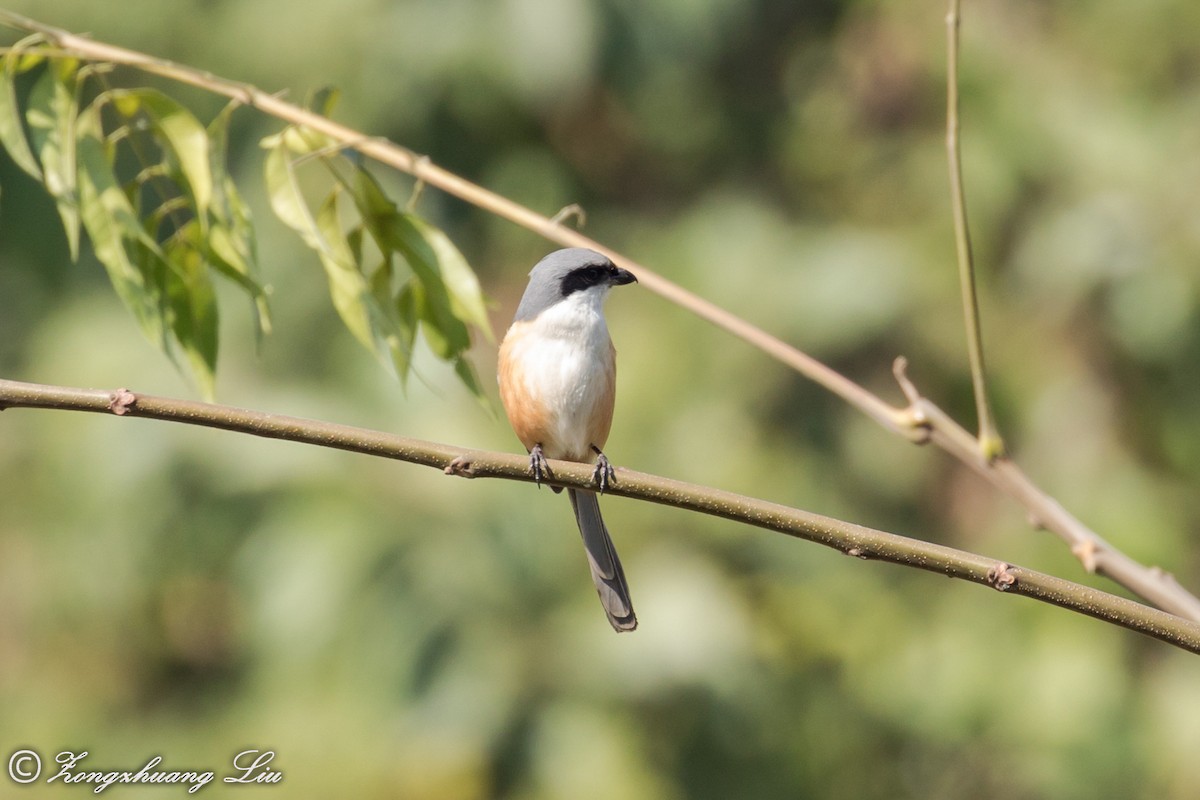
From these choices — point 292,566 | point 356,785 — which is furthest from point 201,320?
point 356,785

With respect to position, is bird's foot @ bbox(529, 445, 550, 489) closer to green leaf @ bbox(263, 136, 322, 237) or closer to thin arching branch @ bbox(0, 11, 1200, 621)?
thin arching branch @ bbox(0, 11, 1200, 621)

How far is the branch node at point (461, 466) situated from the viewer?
2045 millimetres

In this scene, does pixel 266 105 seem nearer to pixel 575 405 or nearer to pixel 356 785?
pixel 575 405

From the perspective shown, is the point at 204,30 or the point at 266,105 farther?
the point at 204,30

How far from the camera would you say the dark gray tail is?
10.3ft

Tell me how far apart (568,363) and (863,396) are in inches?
49.5

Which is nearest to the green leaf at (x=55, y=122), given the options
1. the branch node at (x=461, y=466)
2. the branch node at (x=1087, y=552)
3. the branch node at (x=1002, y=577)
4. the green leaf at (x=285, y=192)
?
the green leaf at (x=285, y=192)

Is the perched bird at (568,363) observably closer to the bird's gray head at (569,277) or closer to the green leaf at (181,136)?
the bird's gray head at (569,277)

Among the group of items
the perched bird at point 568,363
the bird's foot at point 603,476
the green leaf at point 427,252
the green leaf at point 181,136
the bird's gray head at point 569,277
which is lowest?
the green leaf at point 181,136

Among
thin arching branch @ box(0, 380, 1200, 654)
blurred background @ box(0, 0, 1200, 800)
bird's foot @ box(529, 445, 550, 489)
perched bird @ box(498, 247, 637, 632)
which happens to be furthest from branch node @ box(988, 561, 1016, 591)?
blurred background @ box(0, 0, 1200, 800)

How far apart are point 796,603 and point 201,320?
489 cm

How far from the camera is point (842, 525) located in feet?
6.41

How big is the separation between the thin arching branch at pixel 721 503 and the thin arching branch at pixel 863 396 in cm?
20

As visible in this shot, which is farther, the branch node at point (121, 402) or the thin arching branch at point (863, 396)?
the thin arching branch at point (863, 396)
